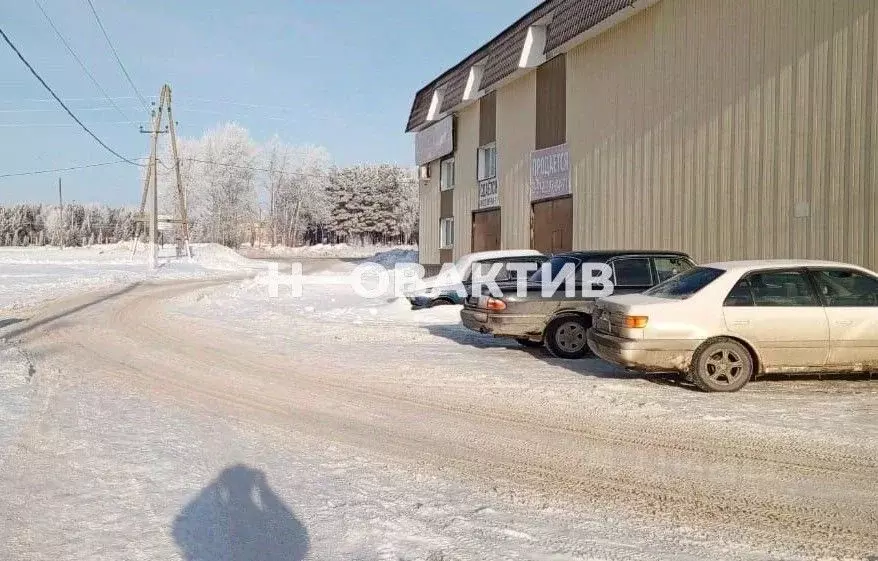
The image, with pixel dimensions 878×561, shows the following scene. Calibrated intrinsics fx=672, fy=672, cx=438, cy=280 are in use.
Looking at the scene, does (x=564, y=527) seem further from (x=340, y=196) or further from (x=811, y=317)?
(x=340, y=196)

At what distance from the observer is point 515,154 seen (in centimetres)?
2291

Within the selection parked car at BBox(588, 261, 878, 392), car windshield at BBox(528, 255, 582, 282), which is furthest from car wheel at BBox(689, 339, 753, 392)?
car windshield at BBox(528, 255, 582, 282)

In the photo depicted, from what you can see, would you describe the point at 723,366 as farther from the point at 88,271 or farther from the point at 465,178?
the point at 88,271

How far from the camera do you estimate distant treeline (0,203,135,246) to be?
109688mm

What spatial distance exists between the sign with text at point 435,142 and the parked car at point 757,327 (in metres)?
21.1

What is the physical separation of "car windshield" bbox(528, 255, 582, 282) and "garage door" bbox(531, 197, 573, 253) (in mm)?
9317

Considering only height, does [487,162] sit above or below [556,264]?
above

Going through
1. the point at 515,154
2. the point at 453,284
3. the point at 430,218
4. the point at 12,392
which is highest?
the point at 515,154

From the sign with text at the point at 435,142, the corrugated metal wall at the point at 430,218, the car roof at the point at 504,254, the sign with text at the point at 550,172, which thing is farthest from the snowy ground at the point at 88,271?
the sign with text at the point at 550,172

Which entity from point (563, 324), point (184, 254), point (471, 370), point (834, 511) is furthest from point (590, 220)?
point (184, 254)

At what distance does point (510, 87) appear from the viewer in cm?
2322

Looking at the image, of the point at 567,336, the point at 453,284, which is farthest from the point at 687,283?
the point at 453,284

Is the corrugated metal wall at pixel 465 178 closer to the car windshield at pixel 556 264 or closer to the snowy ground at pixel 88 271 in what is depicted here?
the snowy ground at pixel 88 271

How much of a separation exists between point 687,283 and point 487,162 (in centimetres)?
1811
